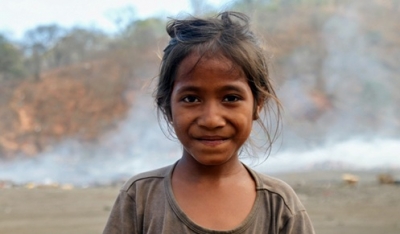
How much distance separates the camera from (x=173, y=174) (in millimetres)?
2080

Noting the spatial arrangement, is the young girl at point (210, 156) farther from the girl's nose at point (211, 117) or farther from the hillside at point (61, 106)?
the hillside at point (61, 106)

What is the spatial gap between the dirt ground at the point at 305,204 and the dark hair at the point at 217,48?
3613 mm

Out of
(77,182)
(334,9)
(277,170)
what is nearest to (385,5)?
(334,9)

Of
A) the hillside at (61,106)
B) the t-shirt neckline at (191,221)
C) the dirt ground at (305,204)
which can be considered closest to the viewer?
the t-shirt neckline at (191,221)

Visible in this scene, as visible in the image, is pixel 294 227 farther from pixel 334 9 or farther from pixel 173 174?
pixel 334 9

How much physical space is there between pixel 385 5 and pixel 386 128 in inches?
287

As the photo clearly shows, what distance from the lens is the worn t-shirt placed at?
1.94 m

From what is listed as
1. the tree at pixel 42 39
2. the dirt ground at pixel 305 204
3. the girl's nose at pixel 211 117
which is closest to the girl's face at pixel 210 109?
the girl's nose at pixel 211 117

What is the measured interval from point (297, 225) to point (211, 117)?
415 mm

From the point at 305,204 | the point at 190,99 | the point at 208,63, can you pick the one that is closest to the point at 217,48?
the point at 208,63

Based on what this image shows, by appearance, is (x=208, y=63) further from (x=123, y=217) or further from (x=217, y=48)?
(x=123, y=217)

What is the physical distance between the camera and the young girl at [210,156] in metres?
1.95

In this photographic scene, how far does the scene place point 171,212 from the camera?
196cm

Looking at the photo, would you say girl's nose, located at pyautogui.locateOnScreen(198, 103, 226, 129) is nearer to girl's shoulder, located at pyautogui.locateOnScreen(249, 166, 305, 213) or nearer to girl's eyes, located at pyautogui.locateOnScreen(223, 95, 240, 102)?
girl's eyes, located at pyautogui.locateOnScreen(223, 95, 240, 102)
